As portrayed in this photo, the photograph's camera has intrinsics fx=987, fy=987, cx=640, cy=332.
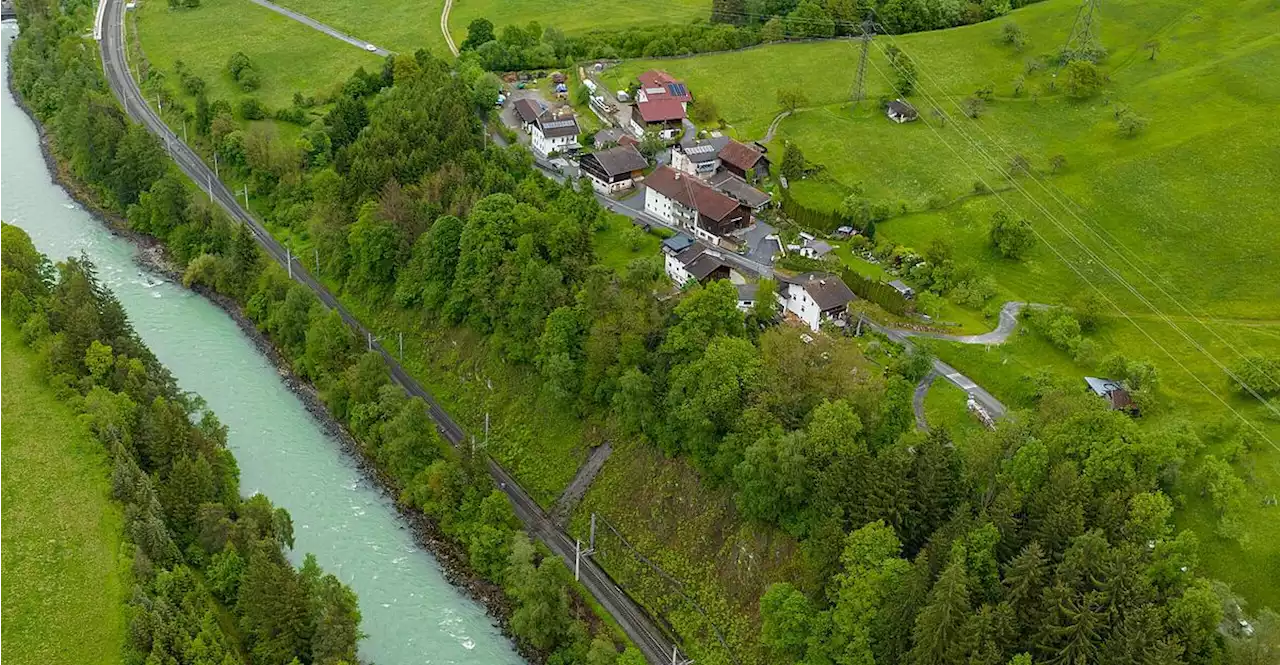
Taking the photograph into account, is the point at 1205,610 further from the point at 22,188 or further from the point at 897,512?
the point at 22,188

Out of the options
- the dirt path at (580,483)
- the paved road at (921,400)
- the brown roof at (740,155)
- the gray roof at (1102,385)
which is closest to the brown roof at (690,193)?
the brown roof at (740,155)

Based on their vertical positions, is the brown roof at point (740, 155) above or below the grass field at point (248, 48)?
above

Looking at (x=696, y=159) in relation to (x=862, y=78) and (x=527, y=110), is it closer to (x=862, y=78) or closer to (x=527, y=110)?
(x=527, y=110)

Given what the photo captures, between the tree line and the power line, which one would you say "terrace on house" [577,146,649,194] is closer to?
the tree line

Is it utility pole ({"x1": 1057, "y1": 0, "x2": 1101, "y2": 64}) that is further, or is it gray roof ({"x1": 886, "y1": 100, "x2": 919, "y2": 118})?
utility pole ({"x1": 1057, "y1": 0, "x2": 1101, "y2": 64})

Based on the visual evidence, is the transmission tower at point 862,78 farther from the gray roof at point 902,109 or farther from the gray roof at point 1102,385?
the gray roof at point 1102,385

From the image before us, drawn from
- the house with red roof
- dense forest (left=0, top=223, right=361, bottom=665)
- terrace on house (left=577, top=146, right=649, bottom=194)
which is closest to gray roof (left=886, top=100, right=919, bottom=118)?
the house with red roof
